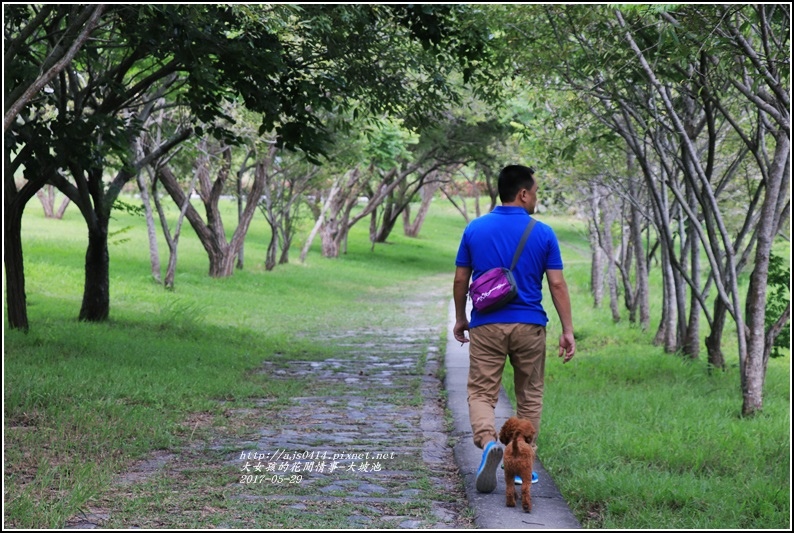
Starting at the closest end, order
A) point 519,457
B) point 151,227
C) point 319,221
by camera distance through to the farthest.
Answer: point 519,457
point 151,227
point 319,221

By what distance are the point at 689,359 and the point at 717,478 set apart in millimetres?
5813

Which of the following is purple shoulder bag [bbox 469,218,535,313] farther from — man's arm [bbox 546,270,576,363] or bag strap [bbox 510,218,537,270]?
man's arm [bbox 546,270,576,363]

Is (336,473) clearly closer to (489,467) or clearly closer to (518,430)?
(489,467)

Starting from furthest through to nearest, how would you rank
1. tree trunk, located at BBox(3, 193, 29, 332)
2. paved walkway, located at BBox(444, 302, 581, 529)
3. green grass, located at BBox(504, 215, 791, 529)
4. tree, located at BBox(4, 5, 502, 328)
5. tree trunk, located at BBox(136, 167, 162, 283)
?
1. tree trunk, located at BBox(136, 167, 162, 283)
2. tree trunk, located at BBox(3, 193, 29, 332)
3. tree, located at BBox(4, 5, 502, 328)
4. green grass, located at BBox(504, 215, 791, 529)
5. paved walkway, located at BBox(444, 302, 581, 529)

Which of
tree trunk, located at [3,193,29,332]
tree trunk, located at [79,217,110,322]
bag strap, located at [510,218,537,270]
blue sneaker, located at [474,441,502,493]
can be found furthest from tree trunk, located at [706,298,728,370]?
tree trunk, located at [3,193,29,332]

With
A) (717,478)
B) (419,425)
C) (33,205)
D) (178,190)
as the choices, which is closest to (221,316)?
(178,190)

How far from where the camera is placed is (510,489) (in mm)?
4734

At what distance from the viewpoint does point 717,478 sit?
5.93 metres

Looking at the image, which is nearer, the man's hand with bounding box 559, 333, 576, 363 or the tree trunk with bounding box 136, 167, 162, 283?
the man's hand with bounding box 559, 333, 576, 363

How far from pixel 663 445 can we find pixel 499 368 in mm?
2152

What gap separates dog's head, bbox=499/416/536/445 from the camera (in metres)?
4.70

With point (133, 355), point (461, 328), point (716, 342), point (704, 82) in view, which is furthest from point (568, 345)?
point (716, 342)

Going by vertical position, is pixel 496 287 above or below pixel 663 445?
above

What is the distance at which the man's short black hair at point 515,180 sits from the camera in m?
5.25
